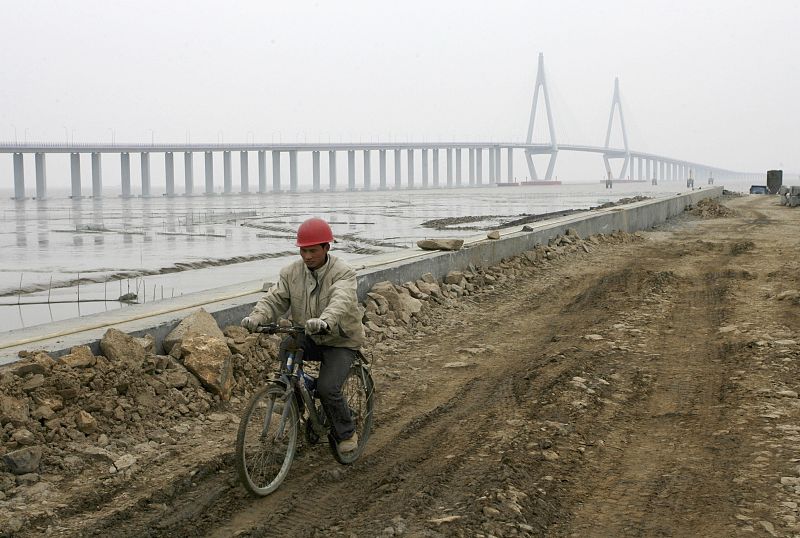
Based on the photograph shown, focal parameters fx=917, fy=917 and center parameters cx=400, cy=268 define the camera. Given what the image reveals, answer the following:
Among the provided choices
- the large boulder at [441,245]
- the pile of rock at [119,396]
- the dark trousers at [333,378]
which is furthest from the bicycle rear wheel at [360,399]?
the large boulder at [441,245]

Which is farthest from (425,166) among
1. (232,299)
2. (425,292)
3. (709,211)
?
(232,299)

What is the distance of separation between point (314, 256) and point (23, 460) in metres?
2.07

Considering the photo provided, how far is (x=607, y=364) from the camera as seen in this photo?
808 centimetres

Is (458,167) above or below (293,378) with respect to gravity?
above

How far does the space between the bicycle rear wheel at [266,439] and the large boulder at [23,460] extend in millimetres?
1283

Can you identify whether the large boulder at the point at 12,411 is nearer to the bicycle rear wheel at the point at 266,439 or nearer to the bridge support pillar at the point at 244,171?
the bicycle rear wheel at the point at 266,439

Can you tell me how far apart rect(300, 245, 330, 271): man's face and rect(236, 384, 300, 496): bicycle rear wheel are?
0.72 meters

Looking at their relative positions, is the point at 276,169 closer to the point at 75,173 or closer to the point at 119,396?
Answer: the point at 75,173

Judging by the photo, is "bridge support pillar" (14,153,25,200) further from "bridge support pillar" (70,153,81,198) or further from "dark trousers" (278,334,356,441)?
"dark trousers" (278,334,356,441)

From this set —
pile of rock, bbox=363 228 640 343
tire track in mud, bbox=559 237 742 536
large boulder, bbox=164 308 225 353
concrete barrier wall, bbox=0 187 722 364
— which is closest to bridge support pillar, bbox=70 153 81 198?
concrete barrier wall, bbox=0 187 722 364

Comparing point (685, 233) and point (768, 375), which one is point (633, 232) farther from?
point (768, 375)

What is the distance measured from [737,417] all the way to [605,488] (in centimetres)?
177

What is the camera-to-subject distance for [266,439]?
16.7ft

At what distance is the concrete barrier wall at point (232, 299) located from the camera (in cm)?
651
